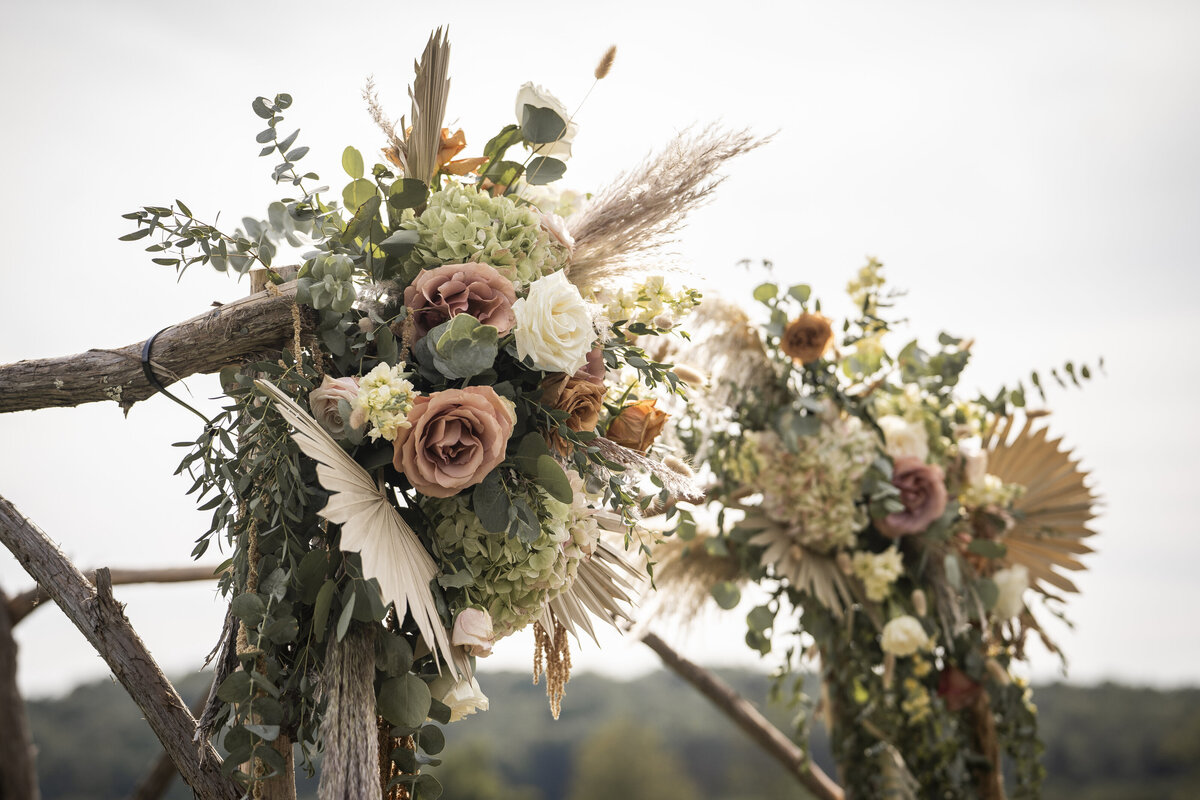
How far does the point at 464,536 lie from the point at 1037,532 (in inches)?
57.0

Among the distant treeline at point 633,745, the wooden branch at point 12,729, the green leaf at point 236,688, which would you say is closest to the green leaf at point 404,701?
the green leaf at point 236,688

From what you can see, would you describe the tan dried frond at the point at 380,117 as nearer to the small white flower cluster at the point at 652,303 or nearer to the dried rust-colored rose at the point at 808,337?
the small white flower cluster at the point at 652,303

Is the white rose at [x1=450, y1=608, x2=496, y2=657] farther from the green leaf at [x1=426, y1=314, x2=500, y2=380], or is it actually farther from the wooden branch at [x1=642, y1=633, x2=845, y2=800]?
Result: the wooden branch at [x1=642, y1=633, x2=845, y2=800]

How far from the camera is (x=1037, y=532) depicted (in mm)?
1755

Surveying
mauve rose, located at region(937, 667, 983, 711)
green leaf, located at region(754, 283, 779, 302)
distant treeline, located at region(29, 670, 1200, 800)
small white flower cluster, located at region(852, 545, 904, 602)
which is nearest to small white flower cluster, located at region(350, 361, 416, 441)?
green leaf, located at region(754, 283, 779, 302)

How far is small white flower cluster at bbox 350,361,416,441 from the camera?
0.75 metres

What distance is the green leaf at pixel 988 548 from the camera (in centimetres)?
160

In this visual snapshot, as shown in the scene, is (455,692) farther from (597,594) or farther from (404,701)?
(597,594)

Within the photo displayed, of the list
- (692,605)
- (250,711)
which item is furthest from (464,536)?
(692,605)

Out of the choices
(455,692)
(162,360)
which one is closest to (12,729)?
(162,360)

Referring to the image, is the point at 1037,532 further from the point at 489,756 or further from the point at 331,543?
the point at 489,756

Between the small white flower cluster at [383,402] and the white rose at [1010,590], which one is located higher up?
the small white flower cluster at [383,402]

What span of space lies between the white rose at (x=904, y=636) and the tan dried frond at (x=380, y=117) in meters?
1.25

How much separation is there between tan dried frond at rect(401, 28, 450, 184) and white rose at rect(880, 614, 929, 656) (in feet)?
3.96
